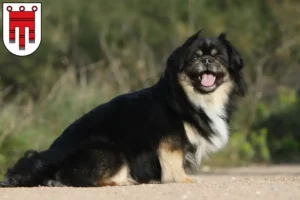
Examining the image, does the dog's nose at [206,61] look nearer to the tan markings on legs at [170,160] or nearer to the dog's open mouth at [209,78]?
the dog's open mouth at [209,78]

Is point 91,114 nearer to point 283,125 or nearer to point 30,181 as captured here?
point 30,181

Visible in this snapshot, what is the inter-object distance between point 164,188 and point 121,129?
1191 mm

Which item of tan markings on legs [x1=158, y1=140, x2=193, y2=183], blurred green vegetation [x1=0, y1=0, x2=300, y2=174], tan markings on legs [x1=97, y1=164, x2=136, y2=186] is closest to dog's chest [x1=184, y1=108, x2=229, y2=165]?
tan markings on legs [x1=158, y1=140, x2=193, y2=183]

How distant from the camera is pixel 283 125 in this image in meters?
20.7

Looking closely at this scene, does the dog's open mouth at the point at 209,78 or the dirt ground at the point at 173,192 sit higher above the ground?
the dog's open mouth at the point at 209,78

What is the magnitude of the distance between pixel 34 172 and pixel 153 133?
4.59 feet

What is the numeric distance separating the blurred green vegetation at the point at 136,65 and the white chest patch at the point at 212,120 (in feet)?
13.9

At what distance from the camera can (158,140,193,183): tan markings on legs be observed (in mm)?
9828

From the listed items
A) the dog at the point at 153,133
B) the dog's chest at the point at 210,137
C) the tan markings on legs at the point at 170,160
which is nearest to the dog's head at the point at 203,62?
the dog at the point at 153,133

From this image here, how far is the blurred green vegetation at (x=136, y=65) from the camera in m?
16.3

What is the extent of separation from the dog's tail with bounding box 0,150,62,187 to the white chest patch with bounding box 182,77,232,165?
5.08ft

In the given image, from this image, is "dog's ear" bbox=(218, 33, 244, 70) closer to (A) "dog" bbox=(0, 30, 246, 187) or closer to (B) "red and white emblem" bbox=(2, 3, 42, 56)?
(A) "dog" bbox=(0, 30, 246, 187)

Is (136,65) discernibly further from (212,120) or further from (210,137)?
(210,137)

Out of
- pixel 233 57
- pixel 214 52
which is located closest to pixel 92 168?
pixel 214 52
